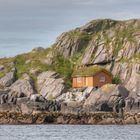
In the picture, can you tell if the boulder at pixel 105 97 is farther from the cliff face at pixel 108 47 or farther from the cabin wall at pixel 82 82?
the cabin wall at pixel 82 82

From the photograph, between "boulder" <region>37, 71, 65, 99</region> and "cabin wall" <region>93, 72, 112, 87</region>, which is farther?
"cabin wall" <region>93, 72, 112, 87</region>

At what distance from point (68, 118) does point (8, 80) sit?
4172 centimetres

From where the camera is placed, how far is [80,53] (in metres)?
160

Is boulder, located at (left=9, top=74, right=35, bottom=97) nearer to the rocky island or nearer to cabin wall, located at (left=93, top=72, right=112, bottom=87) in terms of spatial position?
the rocky island

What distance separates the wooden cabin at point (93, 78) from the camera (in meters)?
146

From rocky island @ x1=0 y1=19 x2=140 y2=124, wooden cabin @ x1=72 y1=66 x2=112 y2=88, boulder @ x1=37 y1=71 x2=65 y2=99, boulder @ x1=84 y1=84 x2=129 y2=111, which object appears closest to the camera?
rocky island @ x1=0 y1=19 x2=140 y2=124

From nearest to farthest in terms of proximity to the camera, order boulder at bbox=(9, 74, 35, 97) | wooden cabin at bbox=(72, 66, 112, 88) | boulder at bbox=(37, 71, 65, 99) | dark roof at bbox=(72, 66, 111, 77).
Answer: boulder at bbox=(9, 74, 35, 97), boulder at bbox=(37, 71, 65, 99), wooden cabin at bbox=(72, 66, 112, 88), dark roof at bbox=(72, 66, 111, 77)

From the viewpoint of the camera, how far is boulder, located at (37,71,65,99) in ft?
470

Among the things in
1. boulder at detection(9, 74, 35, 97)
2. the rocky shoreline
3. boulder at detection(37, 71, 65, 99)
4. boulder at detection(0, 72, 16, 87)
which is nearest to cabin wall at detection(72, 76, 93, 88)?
boulder at detection(37, 71, 65, 99)

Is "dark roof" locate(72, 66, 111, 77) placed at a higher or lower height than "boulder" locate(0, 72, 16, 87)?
higher

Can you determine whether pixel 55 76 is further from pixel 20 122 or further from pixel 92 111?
pixel 20 122

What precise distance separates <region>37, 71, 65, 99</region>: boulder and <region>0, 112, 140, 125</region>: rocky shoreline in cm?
2883

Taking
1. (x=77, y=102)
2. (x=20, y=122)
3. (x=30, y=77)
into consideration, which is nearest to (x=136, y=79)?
(x=77, y=102)

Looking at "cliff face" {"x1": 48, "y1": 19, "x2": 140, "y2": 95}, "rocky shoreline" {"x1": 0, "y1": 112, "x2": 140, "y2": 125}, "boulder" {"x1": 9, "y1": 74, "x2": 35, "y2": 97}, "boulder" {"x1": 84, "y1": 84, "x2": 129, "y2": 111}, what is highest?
"cliff face" {"x1": 48, "y1": 19, "x2": 140, "y2": 95}
